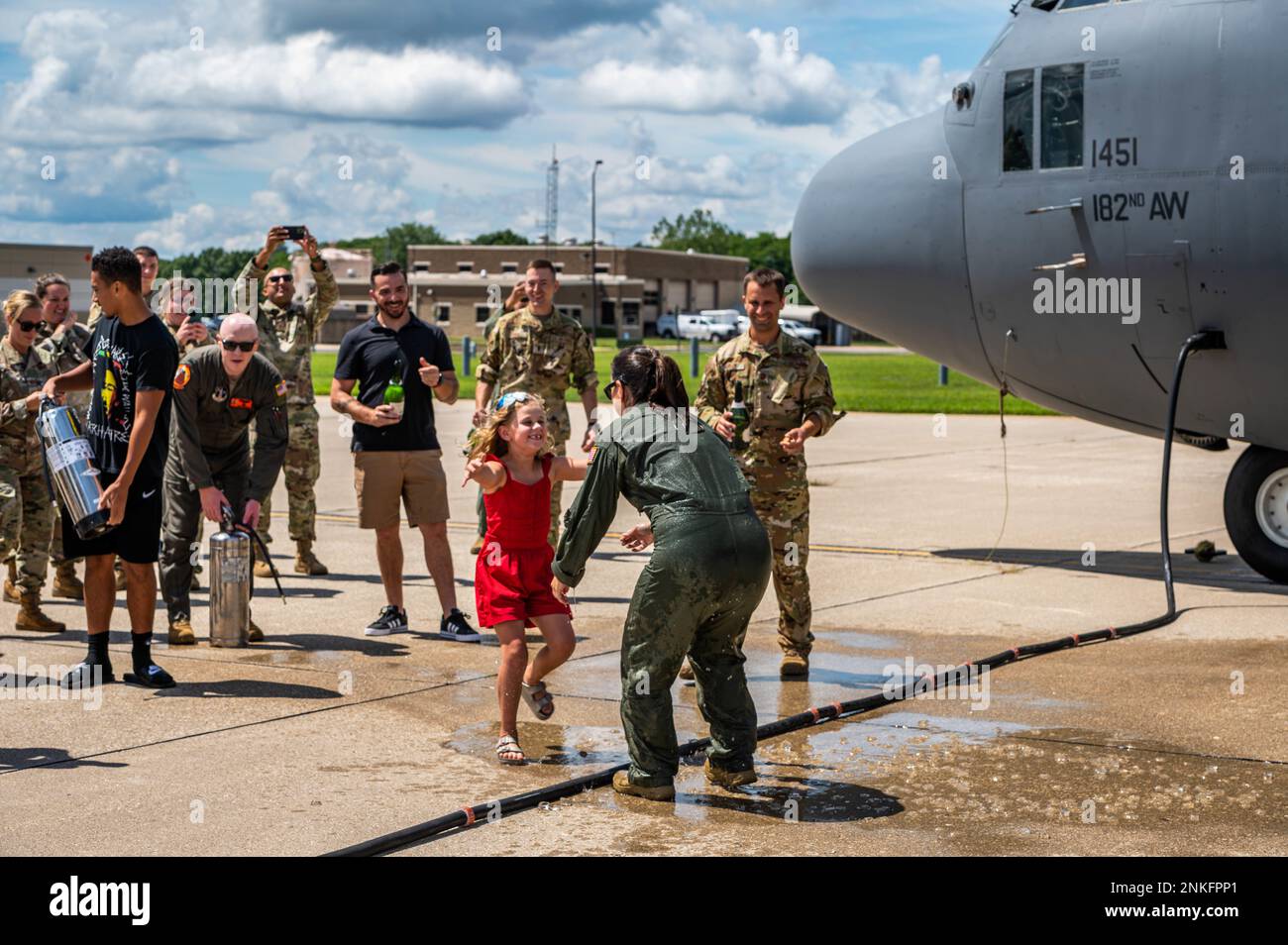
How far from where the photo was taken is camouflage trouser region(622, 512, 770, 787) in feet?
19.4

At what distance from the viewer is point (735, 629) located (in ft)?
20.1

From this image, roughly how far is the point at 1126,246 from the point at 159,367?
6090 mm

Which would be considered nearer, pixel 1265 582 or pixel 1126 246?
pixel 1126 246

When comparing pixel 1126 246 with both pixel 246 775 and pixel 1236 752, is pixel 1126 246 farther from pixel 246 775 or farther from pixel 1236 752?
pixel 246 775

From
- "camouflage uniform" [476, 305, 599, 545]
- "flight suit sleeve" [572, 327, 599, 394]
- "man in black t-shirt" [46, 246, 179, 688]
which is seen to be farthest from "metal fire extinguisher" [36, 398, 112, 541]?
"flight suit sleeve" [572, 327, 599, 394]

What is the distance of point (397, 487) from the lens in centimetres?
951

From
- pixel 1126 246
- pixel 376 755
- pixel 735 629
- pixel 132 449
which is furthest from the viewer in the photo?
pixel 1126 246

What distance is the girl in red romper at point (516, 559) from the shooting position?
659 cm

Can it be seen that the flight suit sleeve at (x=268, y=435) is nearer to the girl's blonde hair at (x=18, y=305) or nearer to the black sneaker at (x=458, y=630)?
the black sneaker at (x=458, y=630)

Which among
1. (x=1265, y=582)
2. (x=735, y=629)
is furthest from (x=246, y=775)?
(x=1265, y=582)

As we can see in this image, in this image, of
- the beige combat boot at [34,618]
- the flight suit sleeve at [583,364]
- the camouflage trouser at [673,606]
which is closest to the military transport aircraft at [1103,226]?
the flight suit sleeve at [583,364]

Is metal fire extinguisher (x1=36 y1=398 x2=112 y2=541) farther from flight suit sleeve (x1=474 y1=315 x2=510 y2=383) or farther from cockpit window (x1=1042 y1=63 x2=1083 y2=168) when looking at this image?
cockpit window (x1=1042 y1=63 x2=1083 y2=168)

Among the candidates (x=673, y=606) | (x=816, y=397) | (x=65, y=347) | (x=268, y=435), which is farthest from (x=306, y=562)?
(x=673, y=606)

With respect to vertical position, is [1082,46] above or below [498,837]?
above
